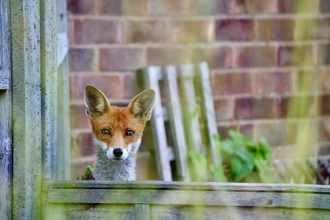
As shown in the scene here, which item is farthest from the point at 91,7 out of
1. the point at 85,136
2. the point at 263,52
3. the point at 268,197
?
the point at 268,197

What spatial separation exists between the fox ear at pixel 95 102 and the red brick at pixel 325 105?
3.53 m

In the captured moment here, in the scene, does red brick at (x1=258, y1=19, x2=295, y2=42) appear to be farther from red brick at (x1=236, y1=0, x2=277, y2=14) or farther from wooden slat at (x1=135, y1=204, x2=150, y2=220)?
wooden slat at (x1=135, y1=204, x2=150, y2=220)

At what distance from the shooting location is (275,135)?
21.8ft

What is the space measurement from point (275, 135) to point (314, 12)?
1.37 meters

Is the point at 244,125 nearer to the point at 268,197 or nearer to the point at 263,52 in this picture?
the point at 263,52

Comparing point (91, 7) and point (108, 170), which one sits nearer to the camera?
point (108, 170)

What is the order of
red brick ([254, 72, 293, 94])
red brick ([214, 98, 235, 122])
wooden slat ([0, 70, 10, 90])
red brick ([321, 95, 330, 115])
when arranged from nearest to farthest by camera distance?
wooden slat ([0, 70, 10, 90]), red brick ([214, 98, 235, 122]), red brick ([254, 72, 293, 94]), red brick ([321, 95, 330, 115])

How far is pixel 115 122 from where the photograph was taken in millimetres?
4000

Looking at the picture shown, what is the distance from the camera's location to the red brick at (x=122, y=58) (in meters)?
5.84

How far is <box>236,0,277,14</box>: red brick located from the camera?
6367mm

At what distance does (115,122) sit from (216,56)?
256 cm

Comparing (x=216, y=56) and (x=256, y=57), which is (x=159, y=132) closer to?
(x=216, y=56)

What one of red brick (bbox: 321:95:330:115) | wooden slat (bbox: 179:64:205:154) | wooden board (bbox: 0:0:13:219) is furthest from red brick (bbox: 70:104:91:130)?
red brick (bbox: 321:95:330:115)

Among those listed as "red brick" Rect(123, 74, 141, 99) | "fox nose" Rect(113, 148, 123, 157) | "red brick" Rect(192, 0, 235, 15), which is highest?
"red brick" Rect(192, 0, 235, 15)
